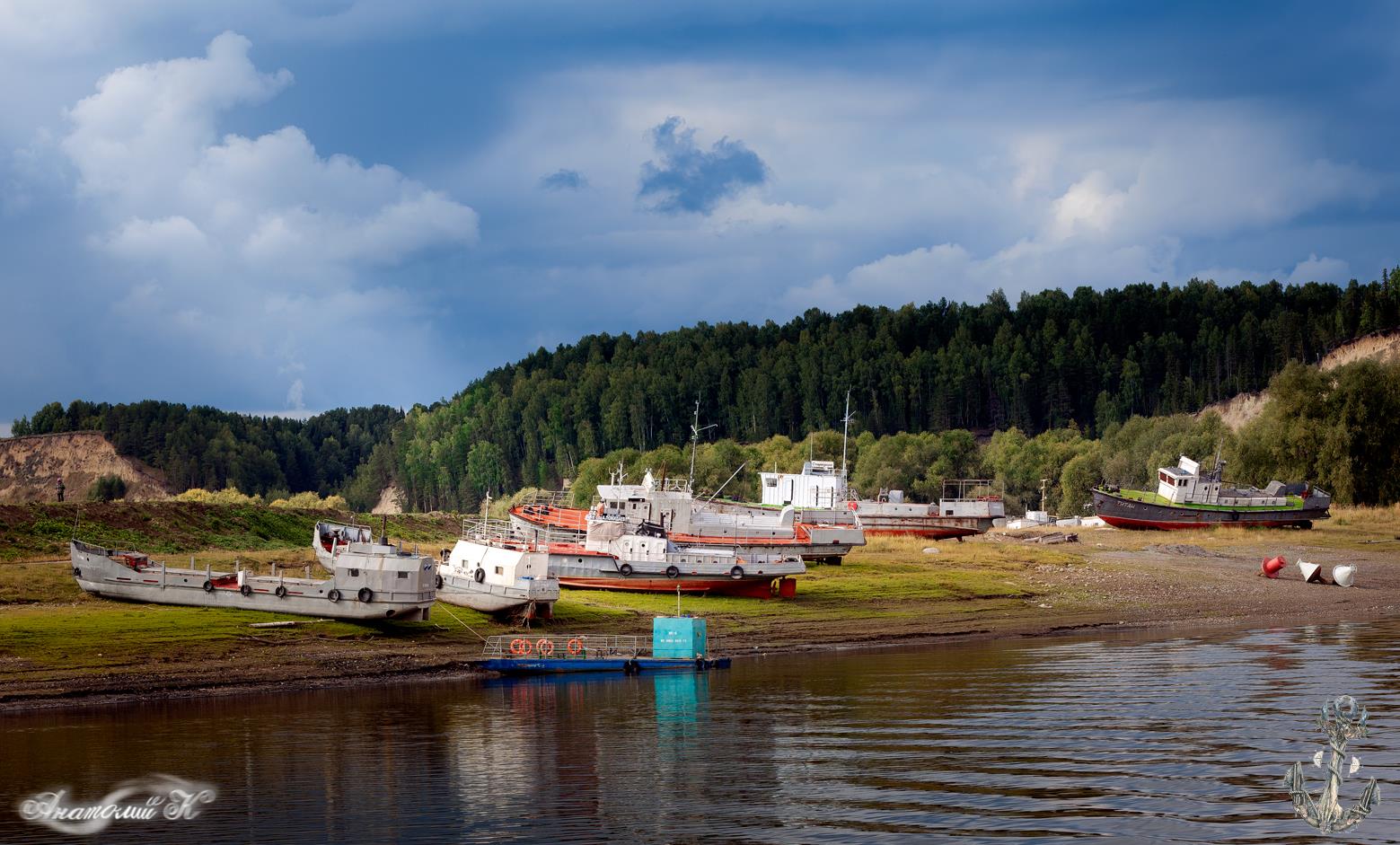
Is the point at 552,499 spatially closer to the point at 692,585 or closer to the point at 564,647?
the point at 692,585

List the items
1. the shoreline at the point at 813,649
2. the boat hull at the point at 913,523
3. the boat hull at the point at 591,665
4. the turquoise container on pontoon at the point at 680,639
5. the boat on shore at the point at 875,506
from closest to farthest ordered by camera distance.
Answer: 1. the shoreline at the point at 813,649
2. the boat hull at the point at 591,665
3. the turquoise container on pontoon at the point at 680,639
4. the boat on shore at the point at 875,506
5. the boat hull at the point at 913,523

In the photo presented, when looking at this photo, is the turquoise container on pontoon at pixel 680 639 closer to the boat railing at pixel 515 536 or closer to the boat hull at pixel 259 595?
the boat hull at pixel 259 595

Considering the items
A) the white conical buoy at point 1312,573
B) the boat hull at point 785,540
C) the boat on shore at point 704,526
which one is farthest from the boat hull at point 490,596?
the white conical buoy at point 1312,573

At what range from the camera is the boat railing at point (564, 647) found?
50.5 meters

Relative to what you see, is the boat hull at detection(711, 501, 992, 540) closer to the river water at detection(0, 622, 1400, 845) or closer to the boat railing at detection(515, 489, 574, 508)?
the boat railing at detection(515, 489, 574, 508)

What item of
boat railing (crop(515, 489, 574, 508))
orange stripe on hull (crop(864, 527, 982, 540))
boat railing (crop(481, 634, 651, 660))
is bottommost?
boat railing (crop(481, 634, 651, 660))

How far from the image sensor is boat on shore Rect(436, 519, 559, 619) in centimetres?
5634

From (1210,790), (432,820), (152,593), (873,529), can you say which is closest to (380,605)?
(152,593)

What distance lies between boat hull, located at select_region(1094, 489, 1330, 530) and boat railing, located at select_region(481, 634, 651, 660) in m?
70.1

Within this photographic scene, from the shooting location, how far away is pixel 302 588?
2055 inches

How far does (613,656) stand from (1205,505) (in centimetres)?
7615

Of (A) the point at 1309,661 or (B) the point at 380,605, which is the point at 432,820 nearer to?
(B) the point at 380,605

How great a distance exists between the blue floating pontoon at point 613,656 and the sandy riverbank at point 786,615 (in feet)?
5.75

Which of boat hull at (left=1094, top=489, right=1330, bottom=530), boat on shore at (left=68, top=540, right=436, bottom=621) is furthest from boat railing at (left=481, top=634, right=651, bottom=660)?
boat hull at (left=1094, top=489, right=1330, bottom=530)
